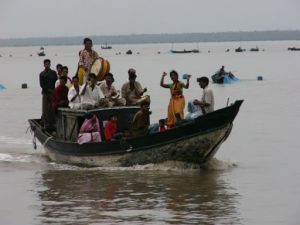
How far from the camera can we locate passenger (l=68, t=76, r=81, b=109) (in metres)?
18.5

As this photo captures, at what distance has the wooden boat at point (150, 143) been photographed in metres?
17.0

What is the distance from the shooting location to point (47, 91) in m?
20.2

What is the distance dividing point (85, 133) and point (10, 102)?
936 inches

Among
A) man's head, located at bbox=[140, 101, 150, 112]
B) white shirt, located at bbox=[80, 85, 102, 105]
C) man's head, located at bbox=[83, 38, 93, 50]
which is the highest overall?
man's head, located at bbox=[83, 38, 93, 50]

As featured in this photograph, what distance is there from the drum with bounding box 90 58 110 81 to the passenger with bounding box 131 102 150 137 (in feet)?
4.98

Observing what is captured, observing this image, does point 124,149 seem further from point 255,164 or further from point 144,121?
point 255,164

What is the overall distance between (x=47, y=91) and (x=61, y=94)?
0.91 meters

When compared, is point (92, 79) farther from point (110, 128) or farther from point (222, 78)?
point (222, 78)

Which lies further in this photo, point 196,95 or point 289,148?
point 196,95

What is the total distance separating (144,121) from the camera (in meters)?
17.5

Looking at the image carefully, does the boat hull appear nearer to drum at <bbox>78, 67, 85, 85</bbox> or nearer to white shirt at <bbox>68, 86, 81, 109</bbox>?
white shirt at <bbox>68, 86, 81, 109</bbox>

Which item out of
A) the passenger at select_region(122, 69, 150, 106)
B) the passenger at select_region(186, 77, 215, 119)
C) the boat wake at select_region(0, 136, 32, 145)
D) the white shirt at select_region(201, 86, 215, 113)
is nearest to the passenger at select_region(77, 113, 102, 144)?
the passenger at select_region(122, 69, 150, 106)

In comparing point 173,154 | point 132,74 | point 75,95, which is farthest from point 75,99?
point 173,154

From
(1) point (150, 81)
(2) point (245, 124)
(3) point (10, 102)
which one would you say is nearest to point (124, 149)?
(2) point (245, 124)
